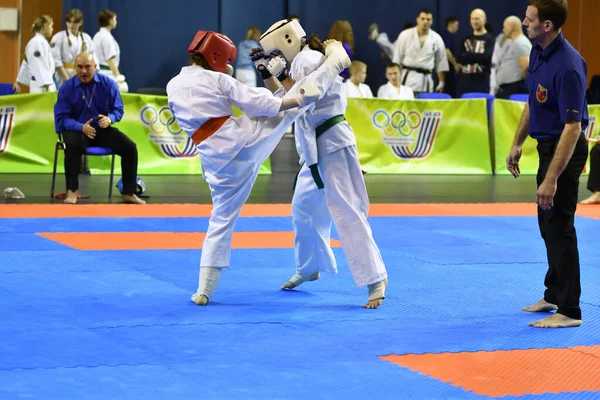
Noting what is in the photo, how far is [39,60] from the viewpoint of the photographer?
40.9 feet

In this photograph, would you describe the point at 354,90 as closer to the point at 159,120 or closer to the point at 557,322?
the point at 159,120

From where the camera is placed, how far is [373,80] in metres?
19.0

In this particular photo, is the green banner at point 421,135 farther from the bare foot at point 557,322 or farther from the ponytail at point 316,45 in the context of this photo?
→ the bare foot at point 557,322

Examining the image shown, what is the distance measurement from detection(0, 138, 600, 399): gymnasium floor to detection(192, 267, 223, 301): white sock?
108 millimetres

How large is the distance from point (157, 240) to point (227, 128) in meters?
2.52

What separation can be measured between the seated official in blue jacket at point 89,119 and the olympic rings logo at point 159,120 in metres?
1.91

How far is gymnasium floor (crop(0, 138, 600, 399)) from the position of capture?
3949mm

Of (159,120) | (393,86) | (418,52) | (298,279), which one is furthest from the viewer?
(418,52)

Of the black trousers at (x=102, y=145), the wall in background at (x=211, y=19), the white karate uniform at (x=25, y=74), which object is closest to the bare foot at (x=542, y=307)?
the black trousers at (x=102, y=145)

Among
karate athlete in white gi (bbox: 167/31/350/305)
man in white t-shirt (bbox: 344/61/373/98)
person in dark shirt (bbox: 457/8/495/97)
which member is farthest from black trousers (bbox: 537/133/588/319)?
person in dark shirt (bbox: 457/8/495/97)

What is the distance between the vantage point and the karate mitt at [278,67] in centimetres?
531

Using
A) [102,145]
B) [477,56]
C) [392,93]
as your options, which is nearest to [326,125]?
[102,145]

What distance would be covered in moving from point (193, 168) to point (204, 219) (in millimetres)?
3679

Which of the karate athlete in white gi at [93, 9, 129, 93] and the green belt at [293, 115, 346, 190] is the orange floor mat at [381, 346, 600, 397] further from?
the karate athlete in white gi at [93, 9, 129, 93]
